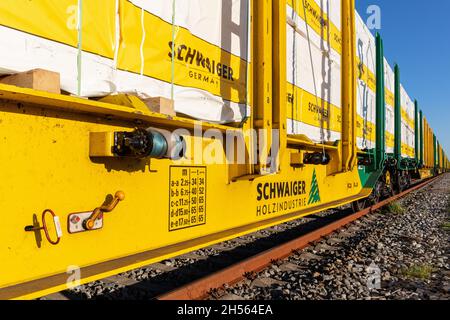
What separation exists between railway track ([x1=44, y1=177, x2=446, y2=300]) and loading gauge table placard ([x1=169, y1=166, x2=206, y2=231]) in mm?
471

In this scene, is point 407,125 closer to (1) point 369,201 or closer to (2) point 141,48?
(1) point 369,201

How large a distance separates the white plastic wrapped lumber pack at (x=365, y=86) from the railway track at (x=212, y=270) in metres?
2.25

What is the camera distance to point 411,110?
16.2 meters

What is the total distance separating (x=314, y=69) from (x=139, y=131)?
3.34 meters

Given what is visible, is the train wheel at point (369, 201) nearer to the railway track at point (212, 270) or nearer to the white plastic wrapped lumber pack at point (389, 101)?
the white plastic wrapped lumber pack at point (389, 101)

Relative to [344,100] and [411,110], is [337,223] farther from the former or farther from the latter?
[411,110]

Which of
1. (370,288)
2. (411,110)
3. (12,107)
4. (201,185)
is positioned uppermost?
(411,110)

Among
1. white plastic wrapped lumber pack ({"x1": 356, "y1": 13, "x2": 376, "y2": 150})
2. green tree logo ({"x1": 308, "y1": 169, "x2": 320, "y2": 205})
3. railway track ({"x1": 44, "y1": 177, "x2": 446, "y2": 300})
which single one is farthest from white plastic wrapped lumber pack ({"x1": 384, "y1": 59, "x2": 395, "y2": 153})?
green tree logo ({"x1": 308, "y1": 169, "x2": 320, "y2": 205})

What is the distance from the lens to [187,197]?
269cm

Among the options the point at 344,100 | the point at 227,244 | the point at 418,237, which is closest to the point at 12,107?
the point at 227,244

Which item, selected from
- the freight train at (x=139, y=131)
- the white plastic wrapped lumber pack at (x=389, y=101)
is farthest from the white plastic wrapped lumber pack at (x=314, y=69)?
the white plastic wrapped lumber pack at (x=389, y=101)

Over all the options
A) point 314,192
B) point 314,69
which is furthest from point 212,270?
point 314,69
